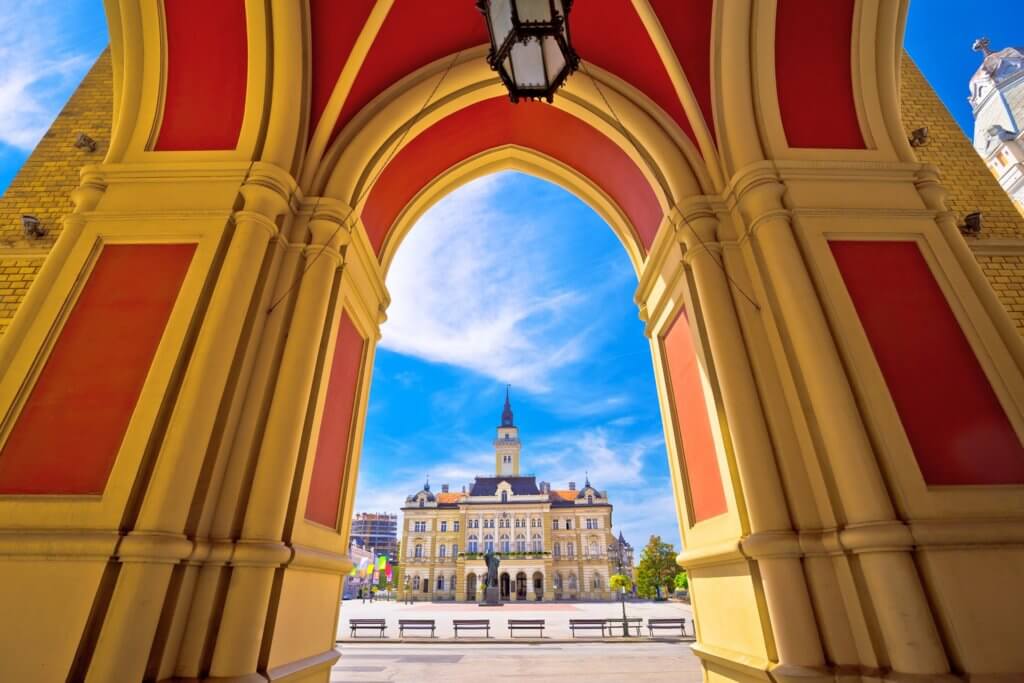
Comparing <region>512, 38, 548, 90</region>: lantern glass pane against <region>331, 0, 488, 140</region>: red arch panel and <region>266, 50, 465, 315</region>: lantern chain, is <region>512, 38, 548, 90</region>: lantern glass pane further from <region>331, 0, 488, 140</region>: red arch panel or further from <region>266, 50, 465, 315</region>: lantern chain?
<region>331, 0, 488, 140</region>: red arch panel

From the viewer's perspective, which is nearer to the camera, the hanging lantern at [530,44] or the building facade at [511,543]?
the hanging lantern at [530,44]

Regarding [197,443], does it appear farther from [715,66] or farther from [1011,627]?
[715,66]

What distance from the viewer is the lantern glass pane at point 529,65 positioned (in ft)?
8.61

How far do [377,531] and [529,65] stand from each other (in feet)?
416

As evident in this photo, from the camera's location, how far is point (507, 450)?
67250 millimetres

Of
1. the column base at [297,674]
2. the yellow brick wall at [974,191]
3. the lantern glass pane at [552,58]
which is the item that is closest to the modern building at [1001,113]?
the yellow brick wall at [974,191]

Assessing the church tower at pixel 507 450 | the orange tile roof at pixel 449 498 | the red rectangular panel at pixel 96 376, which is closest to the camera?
the red rectangular panel at pixel 96 376

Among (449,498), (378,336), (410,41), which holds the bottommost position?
(378,336)

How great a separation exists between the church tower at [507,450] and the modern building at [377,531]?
59.4 meters

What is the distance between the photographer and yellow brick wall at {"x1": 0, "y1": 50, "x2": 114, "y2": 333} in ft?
17.0

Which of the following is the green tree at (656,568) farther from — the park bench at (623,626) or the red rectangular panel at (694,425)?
the red rectangular panel at (694,425)

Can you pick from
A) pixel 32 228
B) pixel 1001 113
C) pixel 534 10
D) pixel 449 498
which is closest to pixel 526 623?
pixel 32 228

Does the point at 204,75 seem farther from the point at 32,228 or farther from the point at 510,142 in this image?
the point at 510,142

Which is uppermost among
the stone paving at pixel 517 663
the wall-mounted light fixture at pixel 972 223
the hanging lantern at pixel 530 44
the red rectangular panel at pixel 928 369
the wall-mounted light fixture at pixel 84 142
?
the wall-mounted light fixture at pixel 84 142
